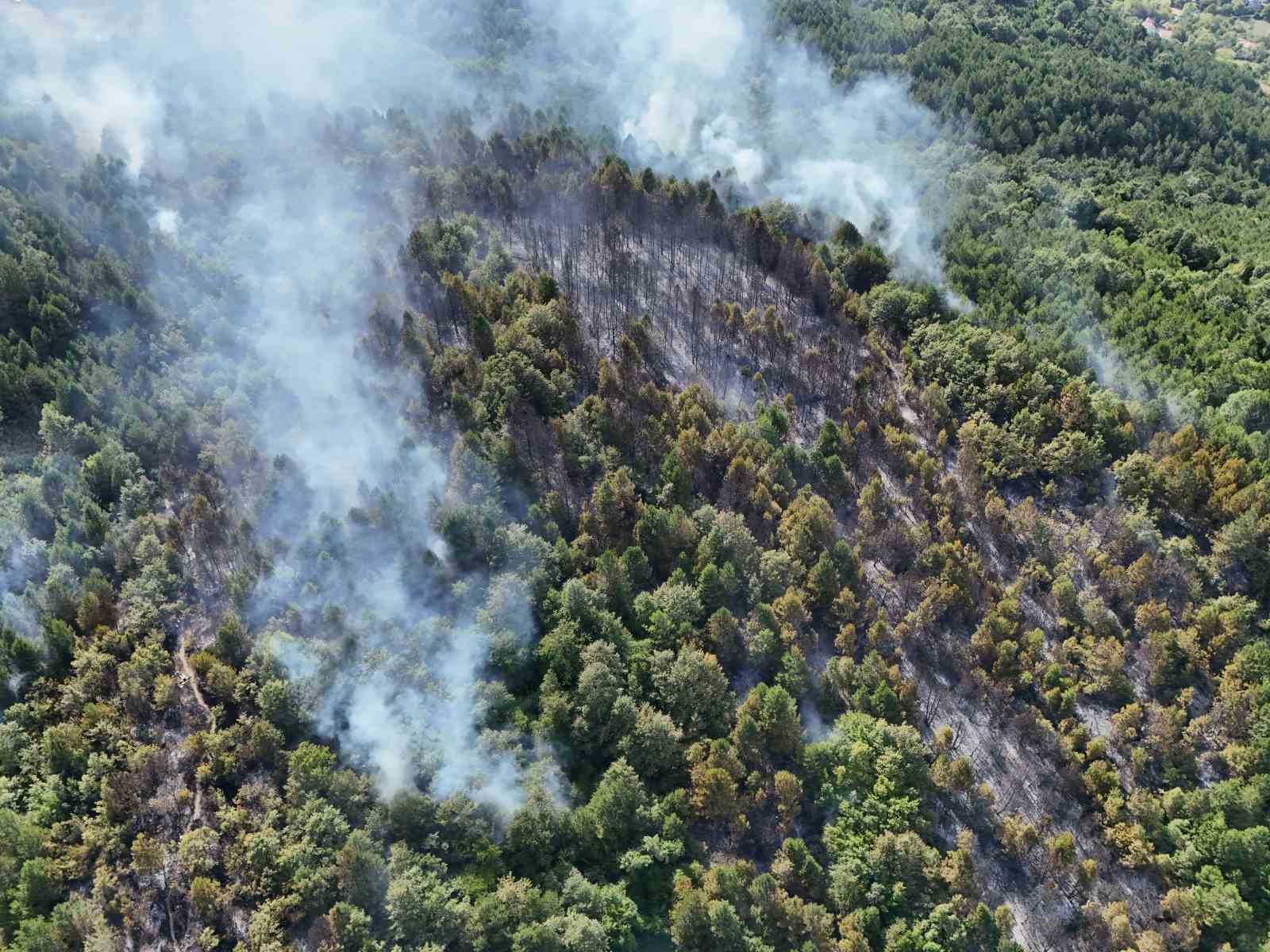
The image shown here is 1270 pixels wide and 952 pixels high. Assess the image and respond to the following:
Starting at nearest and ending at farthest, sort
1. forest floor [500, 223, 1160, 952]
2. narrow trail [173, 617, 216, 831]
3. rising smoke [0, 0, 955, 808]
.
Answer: forest floor [500, 223, 1160, 952] < narrow trail [173, 617, 216, 831] < rising smoke [0, 0, 955, 808]

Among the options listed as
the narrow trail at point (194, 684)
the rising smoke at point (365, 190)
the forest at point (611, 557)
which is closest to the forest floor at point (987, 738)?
the forest at point (611, 557)

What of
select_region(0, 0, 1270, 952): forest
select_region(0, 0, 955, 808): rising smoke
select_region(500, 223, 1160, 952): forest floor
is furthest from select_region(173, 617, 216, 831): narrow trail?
select_region(500, 223, 1160, 952): forest floor

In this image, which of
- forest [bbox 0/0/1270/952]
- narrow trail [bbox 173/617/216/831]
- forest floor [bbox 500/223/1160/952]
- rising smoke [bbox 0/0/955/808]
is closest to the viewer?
forest [bbox 0/0/1270/952]

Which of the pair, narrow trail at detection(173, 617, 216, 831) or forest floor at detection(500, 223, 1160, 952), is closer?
forest floor at detection(500, 223, 1160, 952)

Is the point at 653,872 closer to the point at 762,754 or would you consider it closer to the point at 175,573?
the point at 762,754

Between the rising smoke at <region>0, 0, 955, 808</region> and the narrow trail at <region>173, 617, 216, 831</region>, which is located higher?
the rising smoke at <region>0, 0, 955, 808</region>

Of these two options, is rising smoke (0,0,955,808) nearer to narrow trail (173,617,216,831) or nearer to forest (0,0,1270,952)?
forest (0,0,1270,952)

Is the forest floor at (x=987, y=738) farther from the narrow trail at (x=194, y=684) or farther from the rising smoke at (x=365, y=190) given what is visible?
the narrow trail at (x=194, y=684)

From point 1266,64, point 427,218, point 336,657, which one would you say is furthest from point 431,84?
point 1266,64
